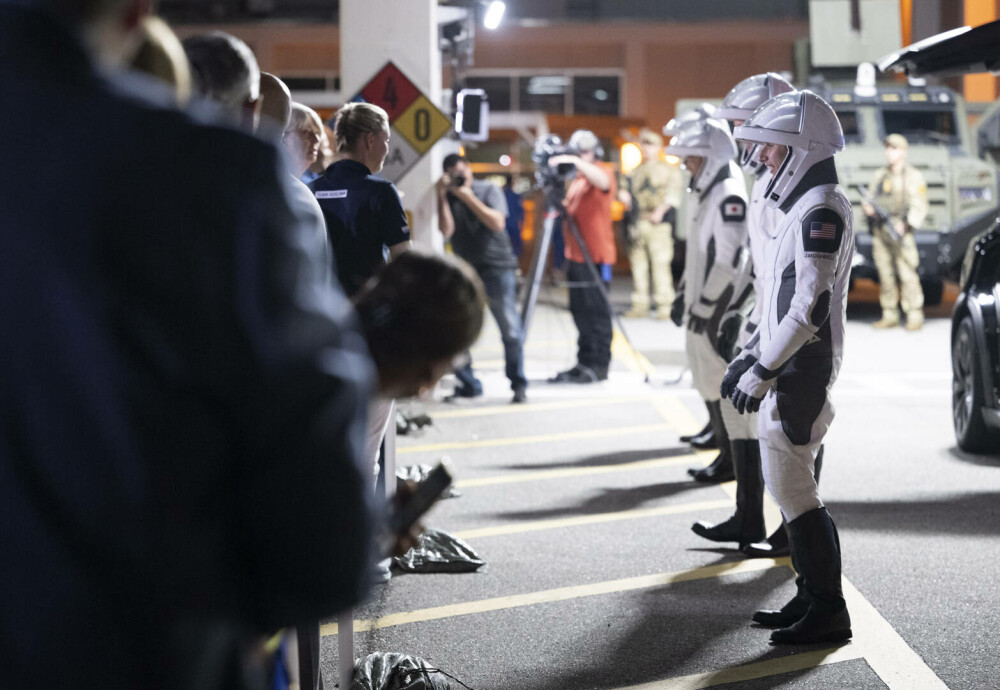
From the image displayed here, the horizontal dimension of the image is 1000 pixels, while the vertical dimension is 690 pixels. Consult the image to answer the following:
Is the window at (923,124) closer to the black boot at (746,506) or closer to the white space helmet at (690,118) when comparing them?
the white space helmet at (690,118)

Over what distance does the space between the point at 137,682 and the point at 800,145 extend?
3.60 meters

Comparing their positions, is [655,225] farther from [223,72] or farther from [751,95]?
[223,72]

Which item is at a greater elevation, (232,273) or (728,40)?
(728,40)

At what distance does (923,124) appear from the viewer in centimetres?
1630

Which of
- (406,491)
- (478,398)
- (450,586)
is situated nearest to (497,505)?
(450,586)

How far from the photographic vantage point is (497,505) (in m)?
6.48

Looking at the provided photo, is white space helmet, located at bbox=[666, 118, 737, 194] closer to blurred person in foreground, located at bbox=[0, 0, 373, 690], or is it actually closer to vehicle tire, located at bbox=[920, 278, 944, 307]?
blurred person in foreground, located at bbox=[0, 0, 373, 690]

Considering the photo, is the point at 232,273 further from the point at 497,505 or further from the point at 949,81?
the point at 949,81

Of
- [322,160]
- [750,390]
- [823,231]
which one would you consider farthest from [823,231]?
[322,160]

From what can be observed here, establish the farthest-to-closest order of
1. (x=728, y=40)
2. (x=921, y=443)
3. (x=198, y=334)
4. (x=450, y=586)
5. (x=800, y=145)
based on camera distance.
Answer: (x=728, y=40), (x=921, y=443), (x=450, y=586), (x=800, y=145), (x=198, y=334)

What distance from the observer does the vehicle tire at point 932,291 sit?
1678cm

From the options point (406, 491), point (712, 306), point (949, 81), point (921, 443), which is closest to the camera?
point (406, 491)

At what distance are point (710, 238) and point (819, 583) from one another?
100 inches

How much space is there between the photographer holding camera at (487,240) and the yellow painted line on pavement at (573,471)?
7.66 ft
